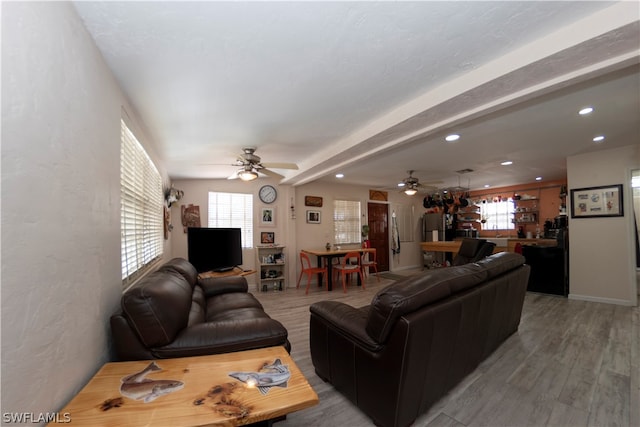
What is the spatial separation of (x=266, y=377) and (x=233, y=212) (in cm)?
477

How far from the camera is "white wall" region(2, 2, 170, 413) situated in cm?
79

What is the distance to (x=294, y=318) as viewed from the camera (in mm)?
3729

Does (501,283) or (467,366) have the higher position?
(501,283)

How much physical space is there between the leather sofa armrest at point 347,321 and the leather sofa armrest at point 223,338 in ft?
1.47

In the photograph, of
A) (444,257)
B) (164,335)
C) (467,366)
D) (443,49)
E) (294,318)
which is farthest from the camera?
(444,257)

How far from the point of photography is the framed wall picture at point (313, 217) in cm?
629

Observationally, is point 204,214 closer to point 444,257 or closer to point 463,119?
point 463,119

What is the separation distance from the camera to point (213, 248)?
4.27 meters

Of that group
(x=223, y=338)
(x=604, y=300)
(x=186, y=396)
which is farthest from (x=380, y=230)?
(x=186, y=396)

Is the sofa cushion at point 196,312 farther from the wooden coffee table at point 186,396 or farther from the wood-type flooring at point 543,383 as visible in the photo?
the wood-type flooring at point 543,383

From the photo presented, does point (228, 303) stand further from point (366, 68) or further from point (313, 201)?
point (313, 201)

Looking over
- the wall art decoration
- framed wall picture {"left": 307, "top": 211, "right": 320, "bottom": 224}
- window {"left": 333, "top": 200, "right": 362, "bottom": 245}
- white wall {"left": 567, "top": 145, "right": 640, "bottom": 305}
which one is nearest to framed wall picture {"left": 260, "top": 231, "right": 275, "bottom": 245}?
framed wall picture {"left": 307, "top": 211, "right": 320, "bottom": 224}

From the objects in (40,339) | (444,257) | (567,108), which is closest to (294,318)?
(40,339)

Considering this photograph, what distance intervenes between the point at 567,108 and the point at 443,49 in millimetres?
1973
